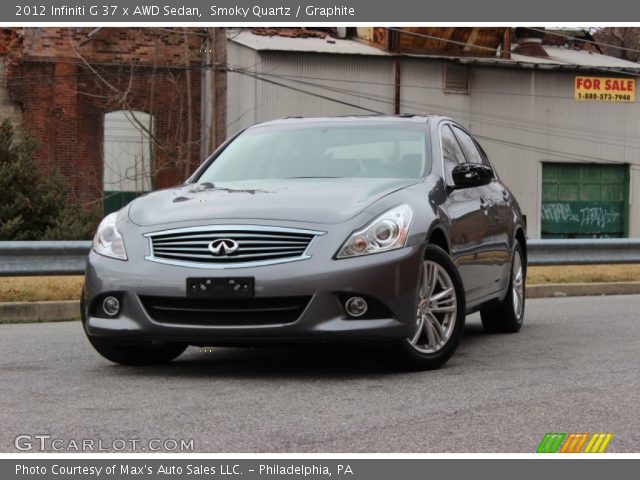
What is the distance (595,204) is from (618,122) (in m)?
2.84

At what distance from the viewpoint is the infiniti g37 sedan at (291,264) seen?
266 inches

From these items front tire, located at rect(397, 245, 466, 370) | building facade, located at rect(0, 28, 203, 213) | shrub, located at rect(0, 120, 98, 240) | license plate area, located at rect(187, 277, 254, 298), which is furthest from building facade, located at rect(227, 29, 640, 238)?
license plate area, located at rect(187, 277, 254, 298)

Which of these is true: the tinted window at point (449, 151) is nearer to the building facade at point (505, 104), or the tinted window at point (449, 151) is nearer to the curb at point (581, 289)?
the curb at point (581, 289)

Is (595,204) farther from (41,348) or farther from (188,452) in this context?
(188,452)

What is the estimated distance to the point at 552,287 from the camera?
15.2 m

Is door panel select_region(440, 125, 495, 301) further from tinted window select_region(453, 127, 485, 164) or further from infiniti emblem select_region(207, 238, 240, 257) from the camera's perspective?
infiniti emblem select_region(207, 238, 240, 257)

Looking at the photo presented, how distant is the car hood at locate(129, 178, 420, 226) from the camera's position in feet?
22.9

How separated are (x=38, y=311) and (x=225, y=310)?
5339 millimetres

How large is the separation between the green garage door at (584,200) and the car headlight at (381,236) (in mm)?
34422

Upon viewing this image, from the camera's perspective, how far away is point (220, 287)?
22.2 feet

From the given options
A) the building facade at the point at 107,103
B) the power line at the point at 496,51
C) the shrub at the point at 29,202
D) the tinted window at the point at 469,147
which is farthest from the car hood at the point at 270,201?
the power line at the point at 496,51

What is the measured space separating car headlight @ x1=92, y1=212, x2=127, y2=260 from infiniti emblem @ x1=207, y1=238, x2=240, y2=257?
57 cm

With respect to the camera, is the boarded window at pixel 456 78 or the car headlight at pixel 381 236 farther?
the boarded window at pixel 456 78

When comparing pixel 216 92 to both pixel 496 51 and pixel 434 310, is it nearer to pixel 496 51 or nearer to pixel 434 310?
pixel 496 51
